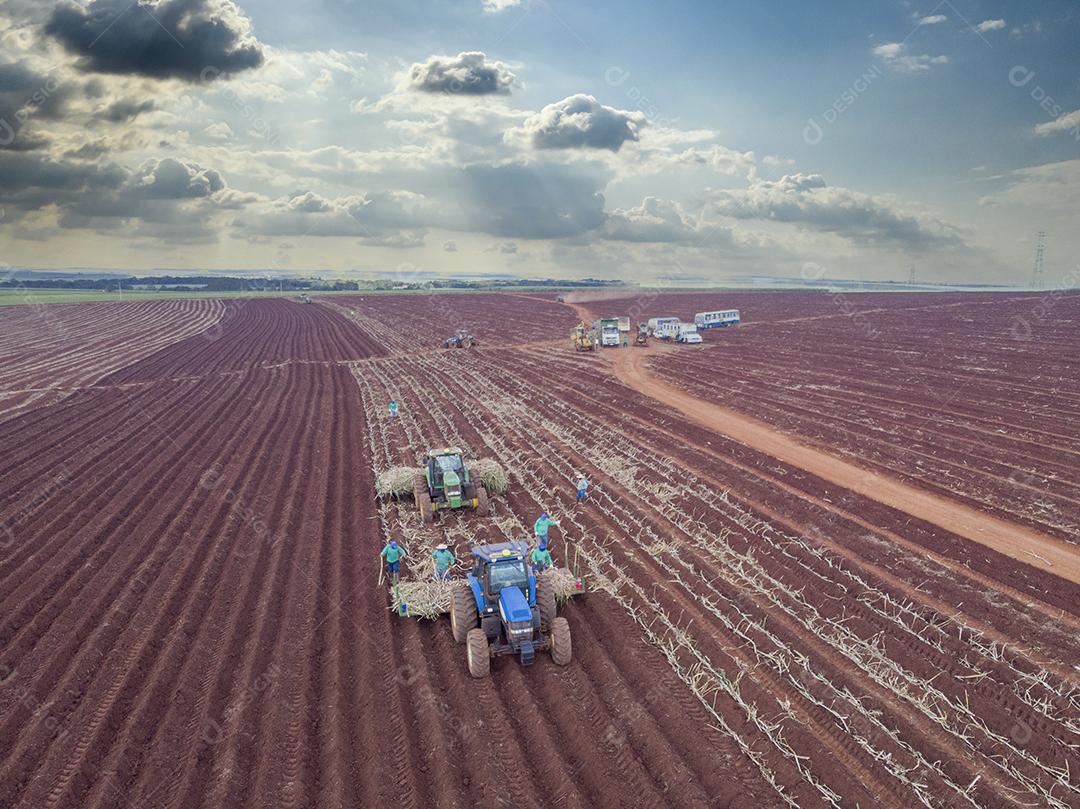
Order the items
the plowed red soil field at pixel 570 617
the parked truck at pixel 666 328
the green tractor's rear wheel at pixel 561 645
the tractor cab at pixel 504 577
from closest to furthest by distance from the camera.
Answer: the plowed red soil field at pixel 570 617 → the green tractor's rear wheel at pixel 561 645 → the tractor cab at pixel 504 577 → the parked truck at pixel 666 328

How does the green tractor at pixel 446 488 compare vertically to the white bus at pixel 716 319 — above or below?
below

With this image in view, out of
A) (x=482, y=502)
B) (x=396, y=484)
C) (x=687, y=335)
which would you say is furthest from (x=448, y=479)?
(x=687, y=335)

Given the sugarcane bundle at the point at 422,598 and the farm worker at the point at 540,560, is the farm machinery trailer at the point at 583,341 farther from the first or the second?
the sugarcane bundle at the point at 422,598

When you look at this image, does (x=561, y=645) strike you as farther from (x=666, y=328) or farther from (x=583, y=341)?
(x=666, y=328)

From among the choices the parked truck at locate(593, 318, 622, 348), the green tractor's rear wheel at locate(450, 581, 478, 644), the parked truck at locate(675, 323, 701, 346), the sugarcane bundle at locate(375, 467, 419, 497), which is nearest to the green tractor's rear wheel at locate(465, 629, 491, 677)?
the green tractor's rear wheel at locate(450, 581, 478, 644)

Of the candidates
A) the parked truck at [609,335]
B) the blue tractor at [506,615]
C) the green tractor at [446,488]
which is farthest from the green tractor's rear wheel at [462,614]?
the parked truck at [609,335]

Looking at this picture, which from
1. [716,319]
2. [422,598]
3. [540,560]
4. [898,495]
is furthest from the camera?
[716,319]

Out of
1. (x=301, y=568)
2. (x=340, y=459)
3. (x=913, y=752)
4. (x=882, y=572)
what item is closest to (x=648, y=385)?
(x=340, y=459)

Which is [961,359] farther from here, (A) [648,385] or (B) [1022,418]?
(A) [648,385]

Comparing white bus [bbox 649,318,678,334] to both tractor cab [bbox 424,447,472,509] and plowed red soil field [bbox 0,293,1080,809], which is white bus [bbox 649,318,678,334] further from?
tractor cab [bbox 424,447,472,509]
